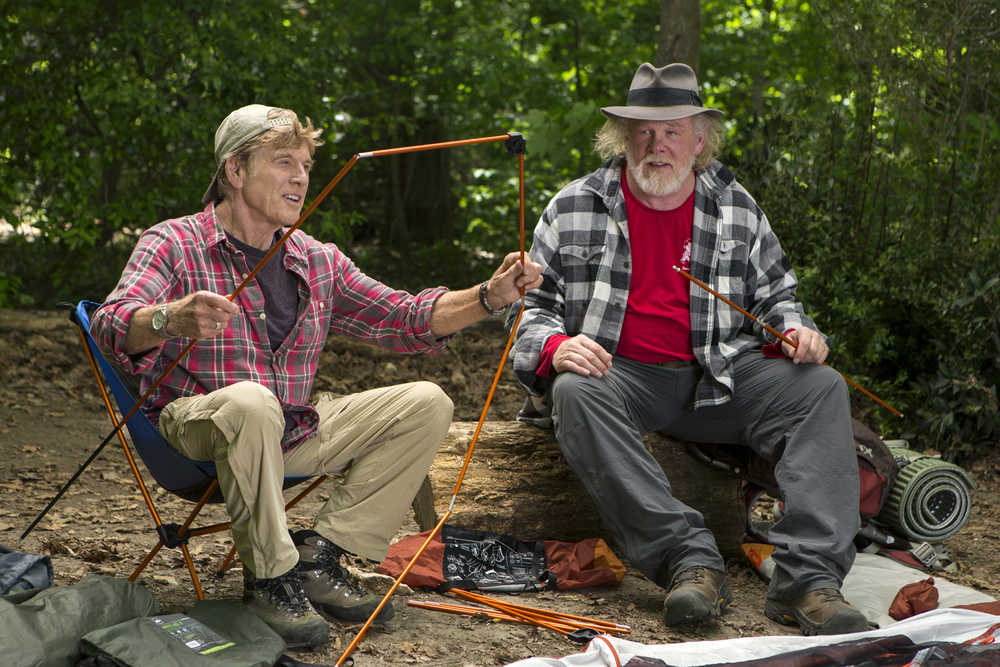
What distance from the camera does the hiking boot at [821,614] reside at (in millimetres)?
2770

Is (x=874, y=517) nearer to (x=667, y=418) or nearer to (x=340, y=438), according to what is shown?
(x=667, y=418)

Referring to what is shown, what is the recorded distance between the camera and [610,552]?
3.31 meters

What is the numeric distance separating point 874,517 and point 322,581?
184cm

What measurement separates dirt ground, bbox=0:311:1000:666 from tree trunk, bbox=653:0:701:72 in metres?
1.85

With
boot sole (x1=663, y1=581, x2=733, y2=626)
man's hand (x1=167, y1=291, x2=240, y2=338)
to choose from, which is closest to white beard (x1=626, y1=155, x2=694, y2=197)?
boot sole (x1=663, y1=581, x2=733, y2=626)

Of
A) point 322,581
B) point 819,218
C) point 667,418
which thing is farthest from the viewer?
point 819,218

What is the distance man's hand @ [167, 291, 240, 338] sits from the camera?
2.32 m

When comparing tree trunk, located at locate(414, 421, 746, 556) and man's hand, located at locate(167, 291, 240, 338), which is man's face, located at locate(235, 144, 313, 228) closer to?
man's hand, located at locate(167, 291, 240, 338)

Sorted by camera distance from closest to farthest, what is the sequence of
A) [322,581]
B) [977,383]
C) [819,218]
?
[322,581] < [977,383] < [819,218]

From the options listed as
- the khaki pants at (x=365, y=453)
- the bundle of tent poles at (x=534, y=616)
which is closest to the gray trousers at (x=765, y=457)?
the bundle of tent poles at (x=534, y=616)

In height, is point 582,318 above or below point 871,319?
above

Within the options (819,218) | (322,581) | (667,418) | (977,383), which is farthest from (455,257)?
(322,581)

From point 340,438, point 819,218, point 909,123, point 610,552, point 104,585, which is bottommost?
point 610,552

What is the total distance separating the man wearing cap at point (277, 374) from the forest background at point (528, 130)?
226cm
